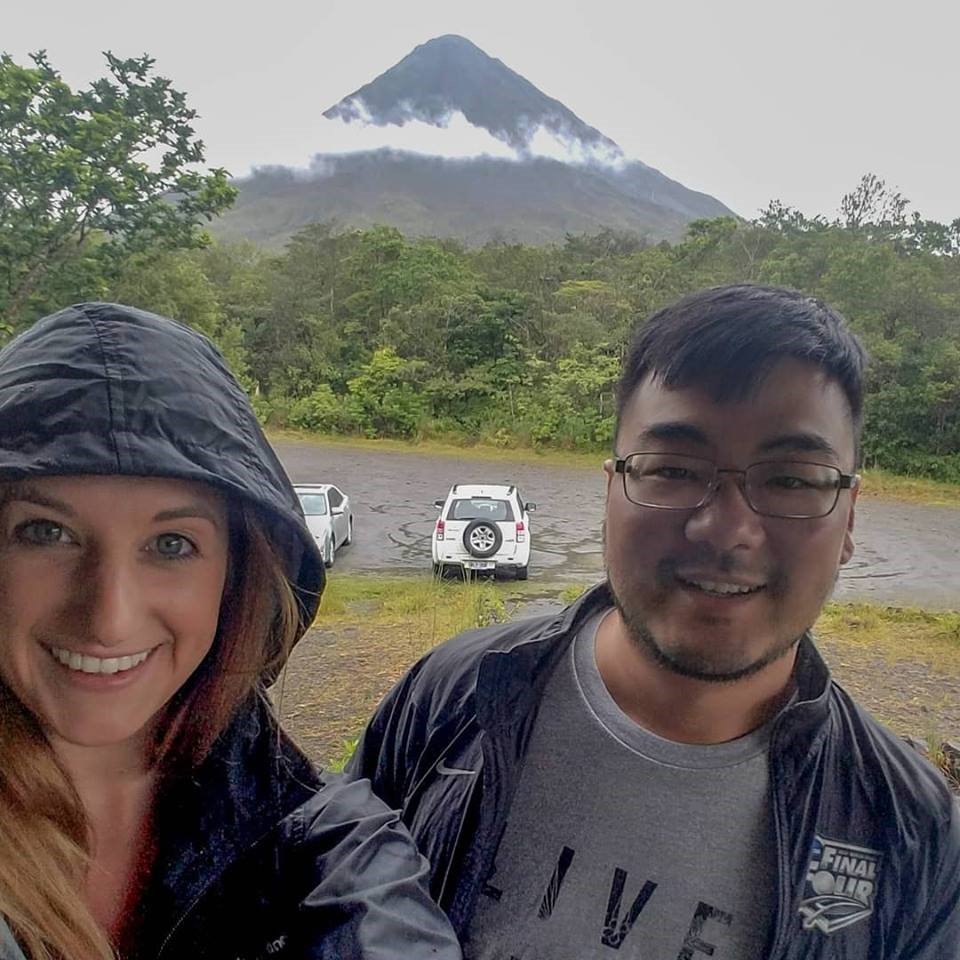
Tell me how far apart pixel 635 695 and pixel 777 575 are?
198 mm

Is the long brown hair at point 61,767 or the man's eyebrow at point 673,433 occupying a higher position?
the man's eyebrow at point 673,433

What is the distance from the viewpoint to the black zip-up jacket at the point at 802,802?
0.70 meters

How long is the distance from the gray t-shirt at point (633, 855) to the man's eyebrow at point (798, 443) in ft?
0.92

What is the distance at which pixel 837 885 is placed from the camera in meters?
0.71

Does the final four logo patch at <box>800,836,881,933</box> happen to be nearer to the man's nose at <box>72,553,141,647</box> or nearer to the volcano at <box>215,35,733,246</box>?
the man's nose at <box>72,553,141,647</box>

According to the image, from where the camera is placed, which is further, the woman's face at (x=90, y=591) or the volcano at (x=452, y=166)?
the volcano at (x=452, y=166)

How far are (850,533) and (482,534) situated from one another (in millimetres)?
4360

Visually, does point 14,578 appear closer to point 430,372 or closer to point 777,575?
point 777,575

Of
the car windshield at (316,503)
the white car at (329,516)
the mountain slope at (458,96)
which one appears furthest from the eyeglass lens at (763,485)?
the mountain slope at (458,96)

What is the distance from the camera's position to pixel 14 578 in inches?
23.1

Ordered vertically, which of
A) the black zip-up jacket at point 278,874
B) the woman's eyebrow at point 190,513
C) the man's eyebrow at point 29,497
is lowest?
the black zip-up jacket at point 278,874

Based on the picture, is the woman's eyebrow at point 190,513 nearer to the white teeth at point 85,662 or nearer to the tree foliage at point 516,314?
the white teeth at point 85,662

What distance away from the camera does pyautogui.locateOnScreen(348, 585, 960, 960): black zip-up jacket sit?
0.70 metres

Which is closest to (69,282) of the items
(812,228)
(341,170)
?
(812,228)
